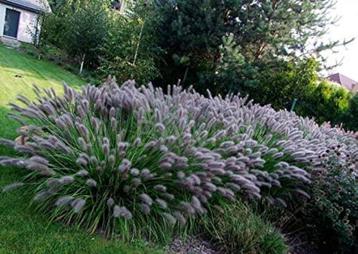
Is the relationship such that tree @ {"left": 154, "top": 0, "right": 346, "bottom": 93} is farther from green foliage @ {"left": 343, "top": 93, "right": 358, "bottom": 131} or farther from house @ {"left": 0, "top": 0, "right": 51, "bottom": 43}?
house @ {"left": 0, "top": 0, "right": 51, "bottom": 43}

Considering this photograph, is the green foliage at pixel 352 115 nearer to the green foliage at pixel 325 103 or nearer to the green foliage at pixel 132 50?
the green foliage at pixel 325 103

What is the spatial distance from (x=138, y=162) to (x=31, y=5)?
765 inches

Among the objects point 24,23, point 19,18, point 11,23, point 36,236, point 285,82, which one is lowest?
point 11,23

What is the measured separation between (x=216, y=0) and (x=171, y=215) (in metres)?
11.3

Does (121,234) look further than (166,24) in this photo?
No

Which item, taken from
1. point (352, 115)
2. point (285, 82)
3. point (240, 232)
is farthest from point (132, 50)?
point (240, 232)

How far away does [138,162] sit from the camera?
316 cm

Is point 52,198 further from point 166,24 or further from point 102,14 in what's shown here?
point 102,14

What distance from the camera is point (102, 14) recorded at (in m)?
15.9

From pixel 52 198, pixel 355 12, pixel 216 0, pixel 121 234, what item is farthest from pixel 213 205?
pixel 355 12

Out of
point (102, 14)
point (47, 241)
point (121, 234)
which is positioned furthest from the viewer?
point (102, 14)

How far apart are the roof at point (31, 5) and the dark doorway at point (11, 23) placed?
496 mm

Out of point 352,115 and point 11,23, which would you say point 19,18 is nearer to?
point 11,23

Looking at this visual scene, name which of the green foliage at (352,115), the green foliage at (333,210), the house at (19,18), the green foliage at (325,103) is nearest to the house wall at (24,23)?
the house at (19,18)
